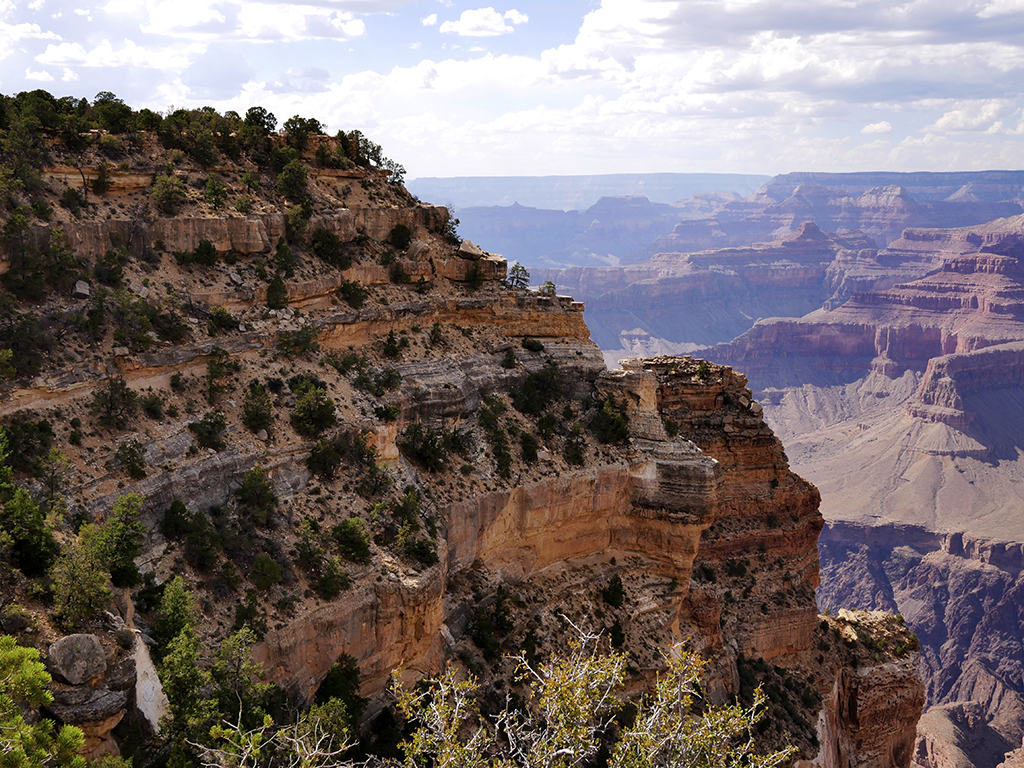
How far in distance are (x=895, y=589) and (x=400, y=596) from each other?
484 ft

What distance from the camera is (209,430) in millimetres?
40906

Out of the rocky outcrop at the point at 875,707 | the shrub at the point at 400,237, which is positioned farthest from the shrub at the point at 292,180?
the rocky outcrop at the point at 875,707

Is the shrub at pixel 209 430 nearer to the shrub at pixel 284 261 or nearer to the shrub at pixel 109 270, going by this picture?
the shrub at pixel 109 270

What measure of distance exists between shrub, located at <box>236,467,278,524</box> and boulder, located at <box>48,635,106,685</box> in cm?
1432

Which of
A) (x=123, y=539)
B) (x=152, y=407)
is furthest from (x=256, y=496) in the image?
(x=123, y=539)

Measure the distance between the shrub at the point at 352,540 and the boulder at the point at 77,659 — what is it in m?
16.5

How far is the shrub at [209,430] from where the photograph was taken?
4081 centimetres

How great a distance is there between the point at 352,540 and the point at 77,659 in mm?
17447

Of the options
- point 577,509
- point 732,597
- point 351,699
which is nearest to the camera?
point 351,699

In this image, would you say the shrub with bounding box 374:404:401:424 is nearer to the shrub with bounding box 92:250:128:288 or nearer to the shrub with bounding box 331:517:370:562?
the shrub with bounding box 331:517:370:562

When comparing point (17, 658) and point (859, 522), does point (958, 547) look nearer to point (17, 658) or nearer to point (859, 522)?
point (859, 522)

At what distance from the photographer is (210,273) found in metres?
49.4

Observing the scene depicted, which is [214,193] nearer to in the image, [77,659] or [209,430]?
[209,430]

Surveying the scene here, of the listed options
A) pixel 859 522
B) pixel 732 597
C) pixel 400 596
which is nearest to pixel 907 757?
pixel 732 597
